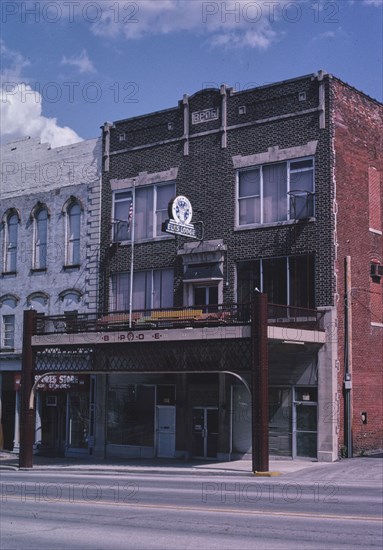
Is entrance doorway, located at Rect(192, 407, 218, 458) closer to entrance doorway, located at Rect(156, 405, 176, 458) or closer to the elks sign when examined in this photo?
entrance doorway, located at Rect(156, 405, 176, 458)

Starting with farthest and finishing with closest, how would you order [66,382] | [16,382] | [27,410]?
1. [16,382]
2. [66,382]
3. [27,410]

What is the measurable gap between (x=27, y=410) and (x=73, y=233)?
9.44 meters

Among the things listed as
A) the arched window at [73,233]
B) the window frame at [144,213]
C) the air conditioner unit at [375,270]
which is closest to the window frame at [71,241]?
the arched window at [73,233]

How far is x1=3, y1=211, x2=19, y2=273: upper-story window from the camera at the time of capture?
39625mm

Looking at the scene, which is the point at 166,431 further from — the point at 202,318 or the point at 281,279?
the point at 281,279

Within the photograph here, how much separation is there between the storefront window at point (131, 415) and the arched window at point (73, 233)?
6.52m

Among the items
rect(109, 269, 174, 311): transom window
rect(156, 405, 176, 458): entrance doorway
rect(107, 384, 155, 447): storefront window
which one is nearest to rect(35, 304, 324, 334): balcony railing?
rect(109, 269, 174, 311): transom window

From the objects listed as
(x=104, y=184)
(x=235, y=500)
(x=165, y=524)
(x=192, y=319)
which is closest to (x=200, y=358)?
(x=192, y=319)

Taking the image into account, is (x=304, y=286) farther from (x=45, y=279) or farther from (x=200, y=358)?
(x=45, y=279)

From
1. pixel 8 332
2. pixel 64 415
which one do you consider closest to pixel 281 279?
pixel 64 415

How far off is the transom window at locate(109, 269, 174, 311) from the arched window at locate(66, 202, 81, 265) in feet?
8.73

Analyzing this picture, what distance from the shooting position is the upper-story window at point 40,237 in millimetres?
38219

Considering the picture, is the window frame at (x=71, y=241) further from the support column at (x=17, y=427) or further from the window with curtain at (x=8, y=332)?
the support column at (x=17, y=427)

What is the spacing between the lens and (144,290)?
111 ft
